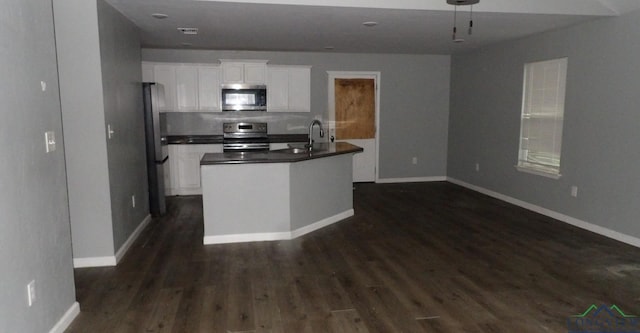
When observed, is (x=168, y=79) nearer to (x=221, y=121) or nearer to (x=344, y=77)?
(x=221, y=121)

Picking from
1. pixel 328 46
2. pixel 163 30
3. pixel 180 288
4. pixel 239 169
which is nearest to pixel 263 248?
pixel 239 169

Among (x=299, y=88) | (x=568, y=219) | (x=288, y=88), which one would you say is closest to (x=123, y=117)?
(x=288, y=88)

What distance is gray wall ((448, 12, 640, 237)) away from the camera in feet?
14.5

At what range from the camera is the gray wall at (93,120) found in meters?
3.56

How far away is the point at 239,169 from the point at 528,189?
13.2 feet

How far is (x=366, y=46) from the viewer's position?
22.2 feet

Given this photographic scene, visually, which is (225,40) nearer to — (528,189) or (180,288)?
(180,288)

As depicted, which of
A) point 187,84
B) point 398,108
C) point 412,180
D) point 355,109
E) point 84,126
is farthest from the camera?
point 412,180

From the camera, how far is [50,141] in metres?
2.59

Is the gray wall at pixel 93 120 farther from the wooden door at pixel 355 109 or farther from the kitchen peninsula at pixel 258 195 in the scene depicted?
the wooden door at pixel 355 109

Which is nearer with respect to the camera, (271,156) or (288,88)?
(271,156)

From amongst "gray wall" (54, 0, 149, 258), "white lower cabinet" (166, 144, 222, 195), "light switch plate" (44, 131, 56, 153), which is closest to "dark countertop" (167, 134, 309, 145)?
"white lower cabinet" (166, 144, 222, 195)

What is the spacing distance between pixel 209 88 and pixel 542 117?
16.5 feet

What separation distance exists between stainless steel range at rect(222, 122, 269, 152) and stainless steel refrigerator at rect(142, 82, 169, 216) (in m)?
1.42
